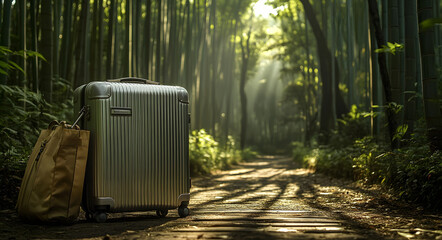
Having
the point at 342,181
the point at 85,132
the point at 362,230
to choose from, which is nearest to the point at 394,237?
the point at 362,230

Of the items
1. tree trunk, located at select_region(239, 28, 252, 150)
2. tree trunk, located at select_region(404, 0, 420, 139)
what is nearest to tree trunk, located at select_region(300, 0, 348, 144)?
tree trunk, located at select_region(404, 0, 420, 139)

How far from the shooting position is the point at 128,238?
3021 millimetres

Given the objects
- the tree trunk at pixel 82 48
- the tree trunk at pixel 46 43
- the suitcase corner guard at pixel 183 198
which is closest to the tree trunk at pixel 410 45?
the suitcase corner guard at pixel 183 198

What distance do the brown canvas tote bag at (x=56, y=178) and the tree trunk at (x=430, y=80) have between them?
137 inches

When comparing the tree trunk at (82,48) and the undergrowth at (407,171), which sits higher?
the tree trunk at (82,48)

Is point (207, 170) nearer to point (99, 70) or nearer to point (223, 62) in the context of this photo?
point (99, 70)

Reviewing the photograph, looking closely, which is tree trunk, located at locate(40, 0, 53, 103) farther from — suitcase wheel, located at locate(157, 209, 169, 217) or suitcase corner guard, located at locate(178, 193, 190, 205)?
suitcase corner guard, located at locate(178, 193, 190, 205)

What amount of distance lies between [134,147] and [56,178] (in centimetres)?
69

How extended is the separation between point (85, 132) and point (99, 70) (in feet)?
17.7

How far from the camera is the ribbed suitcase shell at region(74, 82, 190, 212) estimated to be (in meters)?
3.87

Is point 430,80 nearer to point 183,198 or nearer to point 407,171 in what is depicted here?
point 407,171

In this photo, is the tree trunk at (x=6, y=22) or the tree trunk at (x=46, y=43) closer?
the tree trunk at (x=6, y=22)

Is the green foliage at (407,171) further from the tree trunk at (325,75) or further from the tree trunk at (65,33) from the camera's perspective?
the tree trunk at (325,75)

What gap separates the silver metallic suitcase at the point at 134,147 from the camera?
3865 millimetres
